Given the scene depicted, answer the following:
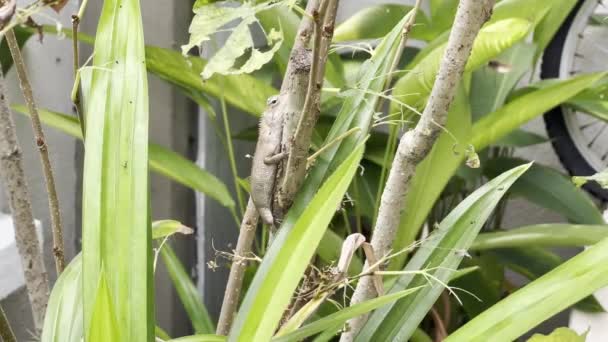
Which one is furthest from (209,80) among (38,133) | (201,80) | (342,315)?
(342,315)

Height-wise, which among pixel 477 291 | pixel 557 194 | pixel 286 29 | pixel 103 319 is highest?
pixel 286 29

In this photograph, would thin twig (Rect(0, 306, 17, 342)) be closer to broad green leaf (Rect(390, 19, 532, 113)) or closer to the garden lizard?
the garden lizard

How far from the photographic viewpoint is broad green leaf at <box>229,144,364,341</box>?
0.92ft

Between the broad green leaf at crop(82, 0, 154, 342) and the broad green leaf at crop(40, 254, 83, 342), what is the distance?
0.06m

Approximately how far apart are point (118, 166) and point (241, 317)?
0.41 feet

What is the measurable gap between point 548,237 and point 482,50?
24 centimetres

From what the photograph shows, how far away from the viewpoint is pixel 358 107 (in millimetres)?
404

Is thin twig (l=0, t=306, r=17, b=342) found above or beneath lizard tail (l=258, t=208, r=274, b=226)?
beneath

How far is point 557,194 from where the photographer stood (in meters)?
0.81

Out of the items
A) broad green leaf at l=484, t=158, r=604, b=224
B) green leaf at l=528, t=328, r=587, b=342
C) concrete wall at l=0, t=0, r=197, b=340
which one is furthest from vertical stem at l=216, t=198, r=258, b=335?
broad green leaf at l=484, t=158, r=604, b=224

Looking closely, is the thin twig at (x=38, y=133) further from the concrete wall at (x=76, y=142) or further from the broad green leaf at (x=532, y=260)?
the broad green leaf at (x=532, y=260)

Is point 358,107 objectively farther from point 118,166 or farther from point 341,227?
point 341,227

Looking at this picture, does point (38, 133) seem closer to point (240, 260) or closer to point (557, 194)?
point (240, 260)

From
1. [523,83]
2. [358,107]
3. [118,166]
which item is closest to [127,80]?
[118,166]
